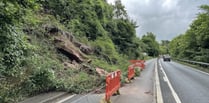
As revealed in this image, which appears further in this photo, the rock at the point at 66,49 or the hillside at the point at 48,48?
the rock at the point at 66,49

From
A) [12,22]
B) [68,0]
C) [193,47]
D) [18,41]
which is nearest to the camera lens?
[12,22]

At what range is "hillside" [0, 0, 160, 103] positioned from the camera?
866 centimetres

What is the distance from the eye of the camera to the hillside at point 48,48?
8656 mm

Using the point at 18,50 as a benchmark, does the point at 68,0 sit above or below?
above

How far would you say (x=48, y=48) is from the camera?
50.7 ft

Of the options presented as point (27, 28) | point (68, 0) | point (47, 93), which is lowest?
point (47, 93)

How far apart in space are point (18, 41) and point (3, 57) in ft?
2.62

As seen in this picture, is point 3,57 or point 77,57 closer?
point 3,57

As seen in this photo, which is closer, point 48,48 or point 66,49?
point 48,48

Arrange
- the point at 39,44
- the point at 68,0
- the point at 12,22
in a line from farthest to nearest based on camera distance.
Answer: the point at 68,0 < the point at 39,44 < the point at 12,22

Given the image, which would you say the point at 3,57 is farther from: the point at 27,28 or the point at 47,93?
the point at 27,28

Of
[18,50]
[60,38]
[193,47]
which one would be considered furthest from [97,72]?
[193,47]

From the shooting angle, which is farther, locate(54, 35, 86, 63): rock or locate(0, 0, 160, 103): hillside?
locate(54, 35, 86, 63): rock

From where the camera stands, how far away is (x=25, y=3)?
8.59 meters
